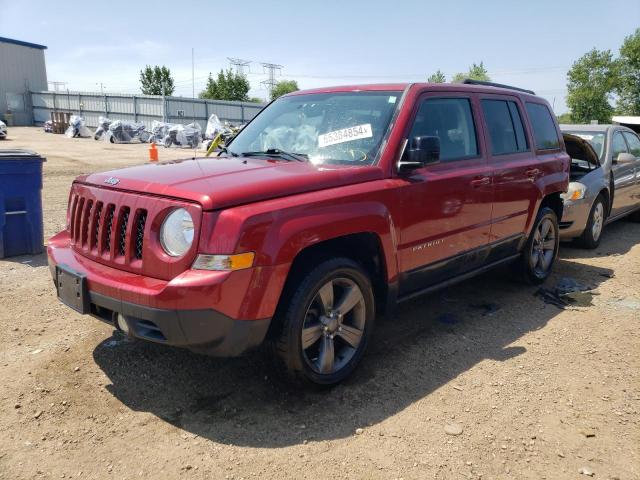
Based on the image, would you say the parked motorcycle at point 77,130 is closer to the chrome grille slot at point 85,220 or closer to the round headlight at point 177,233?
the chrome grille slot at point 85,220

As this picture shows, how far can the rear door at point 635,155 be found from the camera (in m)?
8.57

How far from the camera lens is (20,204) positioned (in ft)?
20.3

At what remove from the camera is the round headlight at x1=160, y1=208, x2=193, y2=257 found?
2.86m

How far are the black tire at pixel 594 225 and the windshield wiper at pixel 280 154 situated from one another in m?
5.05

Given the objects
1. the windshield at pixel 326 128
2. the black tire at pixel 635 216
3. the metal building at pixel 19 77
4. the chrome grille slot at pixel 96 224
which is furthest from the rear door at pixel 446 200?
the metal building at pixel 19 77

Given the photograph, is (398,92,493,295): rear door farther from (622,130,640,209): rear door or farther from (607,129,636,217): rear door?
(622,130,640,209): rear door

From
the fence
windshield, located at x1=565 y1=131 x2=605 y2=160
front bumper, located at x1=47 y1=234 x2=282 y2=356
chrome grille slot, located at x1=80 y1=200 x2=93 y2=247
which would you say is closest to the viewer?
front bumper, located at x1=47 y1=234 x2=282 y2=356

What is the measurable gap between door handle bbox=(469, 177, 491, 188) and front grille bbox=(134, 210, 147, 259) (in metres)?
2.55

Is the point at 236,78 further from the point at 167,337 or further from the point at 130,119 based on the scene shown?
the point at 167,337

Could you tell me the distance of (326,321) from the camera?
332 cm

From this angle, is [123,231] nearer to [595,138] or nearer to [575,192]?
[575,192]

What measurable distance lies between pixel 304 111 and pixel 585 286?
3686 millimetres

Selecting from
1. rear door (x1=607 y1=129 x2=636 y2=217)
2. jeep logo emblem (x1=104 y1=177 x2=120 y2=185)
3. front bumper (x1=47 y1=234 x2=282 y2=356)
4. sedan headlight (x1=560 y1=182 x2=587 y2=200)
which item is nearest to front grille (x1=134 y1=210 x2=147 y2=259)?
front bumper (x1=47 y1=234 x2=282 y2=356)

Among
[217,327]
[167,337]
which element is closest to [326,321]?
[217,327]
